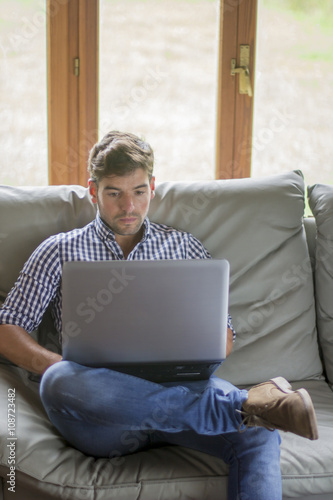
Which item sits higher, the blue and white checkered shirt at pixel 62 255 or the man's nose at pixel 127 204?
the man's nose at pixel 127 204

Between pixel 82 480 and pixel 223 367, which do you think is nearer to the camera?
pixel 82 480

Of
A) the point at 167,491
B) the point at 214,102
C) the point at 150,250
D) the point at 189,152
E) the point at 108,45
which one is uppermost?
the point at 108,45

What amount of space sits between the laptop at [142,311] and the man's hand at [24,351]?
206 millimetres

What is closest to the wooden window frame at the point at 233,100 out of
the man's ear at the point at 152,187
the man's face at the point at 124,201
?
the man's ear at the point at 152,187

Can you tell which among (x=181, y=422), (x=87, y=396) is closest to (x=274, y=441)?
(x=181, y=422)

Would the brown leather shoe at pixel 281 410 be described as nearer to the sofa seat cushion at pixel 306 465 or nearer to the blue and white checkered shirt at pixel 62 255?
the sofa seat cushion at pixel 306 465

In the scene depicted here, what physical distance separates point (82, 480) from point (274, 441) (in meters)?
0.44

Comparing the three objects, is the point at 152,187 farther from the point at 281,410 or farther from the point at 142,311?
the point at 281,410

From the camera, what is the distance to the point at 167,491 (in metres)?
1.31

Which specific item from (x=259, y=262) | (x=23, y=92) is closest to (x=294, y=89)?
(x=259, y=262)

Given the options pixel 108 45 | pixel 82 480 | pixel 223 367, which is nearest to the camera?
pixel 82 480

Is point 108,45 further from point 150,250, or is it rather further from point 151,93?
point 150,250

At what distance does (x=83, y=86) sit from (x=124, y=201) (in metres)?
0.95

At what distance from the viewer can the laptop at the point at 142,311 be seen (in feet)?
4.25
